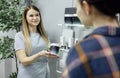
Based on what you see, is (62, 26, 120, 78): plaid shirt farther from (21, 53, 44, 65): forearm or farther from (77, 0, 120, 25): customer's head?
(21, 53, 44, 65): forearm

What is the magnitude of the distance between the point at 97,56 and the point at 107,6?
0.14 metres

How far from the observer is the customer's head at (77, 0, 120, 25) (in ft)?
2.38

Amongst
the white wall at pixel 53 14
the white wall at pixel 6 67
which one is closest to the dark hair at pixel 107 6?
the white wall at pixel 53 14

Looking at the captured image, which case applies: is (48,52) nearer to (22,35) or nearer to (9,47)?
(22,35)

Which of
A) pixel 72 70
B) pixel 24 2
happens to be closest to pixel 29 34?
pixel 24 2

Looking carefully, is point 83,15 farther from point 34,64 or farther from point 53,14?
point 53,14

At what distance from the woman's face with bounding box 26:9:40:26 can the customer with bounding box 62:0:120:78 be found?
1.65m

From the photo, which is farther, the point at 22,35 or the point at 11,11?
the point at 11,11

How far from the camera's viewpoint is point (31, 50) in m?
2.27

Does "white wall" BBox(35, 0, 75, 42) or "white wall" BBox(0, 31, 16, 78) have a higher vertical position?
"white wall" BBox(35, 0, 75, 42)

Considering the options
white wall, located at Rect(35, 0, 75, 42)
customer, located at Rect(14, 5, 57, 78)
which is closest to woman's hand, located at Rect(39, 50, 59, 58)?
customer, located at Rect(14, 5, 57, 78)

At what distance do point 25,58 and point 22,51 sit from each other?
0.07m

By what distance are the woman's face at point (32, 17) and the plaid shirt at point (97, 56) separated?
5.51 feet

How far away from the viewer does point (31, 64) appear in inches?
89.4
